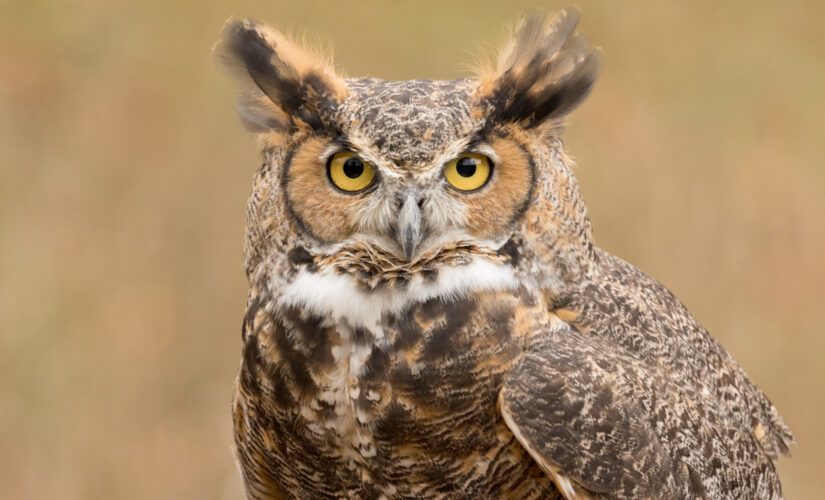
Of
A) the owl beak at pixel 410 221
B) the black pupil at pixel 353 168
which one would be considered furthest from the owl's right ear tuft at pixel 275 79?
the owl beak at pixel 410 221

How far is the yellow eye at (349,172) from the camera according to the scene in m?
2.32

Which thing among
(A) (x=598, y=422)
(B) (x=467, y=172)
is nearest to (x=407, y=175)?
(B) (x=467, y=172)

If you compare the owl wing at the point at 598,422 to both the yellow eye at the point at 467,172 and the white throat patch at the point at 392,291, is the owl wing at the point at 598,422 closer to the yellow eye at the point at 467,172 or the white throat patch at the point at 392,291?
the white throat patch at the point at 392,291

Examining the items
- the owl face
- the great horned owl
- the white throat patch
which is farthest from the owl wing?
the owl face

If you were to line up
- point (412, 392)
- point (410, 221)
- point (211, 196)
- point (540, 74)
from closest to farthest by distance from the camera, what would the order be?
1. point (410, 221)
2. point (412, 392)
3. point (540, 74)
4. point (211, 196)

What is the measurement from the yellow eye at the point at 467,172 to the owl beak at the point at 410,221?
0.09 meters

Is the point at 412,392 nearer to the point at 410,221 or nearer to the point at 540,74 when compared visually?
the point at 410,221

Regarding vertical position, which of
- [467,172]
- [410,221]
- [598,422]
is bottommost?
[598,422]

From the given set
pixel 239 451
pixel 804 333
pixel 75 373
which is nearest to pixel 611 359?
pixel 239 451

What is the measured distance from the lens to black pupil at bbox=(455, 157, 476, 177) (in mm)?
2328

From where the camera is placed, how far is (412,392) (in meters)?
2.36

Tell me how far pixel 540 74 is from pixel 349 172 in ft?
1.53

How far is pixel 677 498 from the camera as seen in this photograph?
2.47 m

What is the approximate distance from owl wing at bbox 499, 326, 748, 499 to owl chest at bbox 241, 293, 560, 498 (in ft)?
0.19
